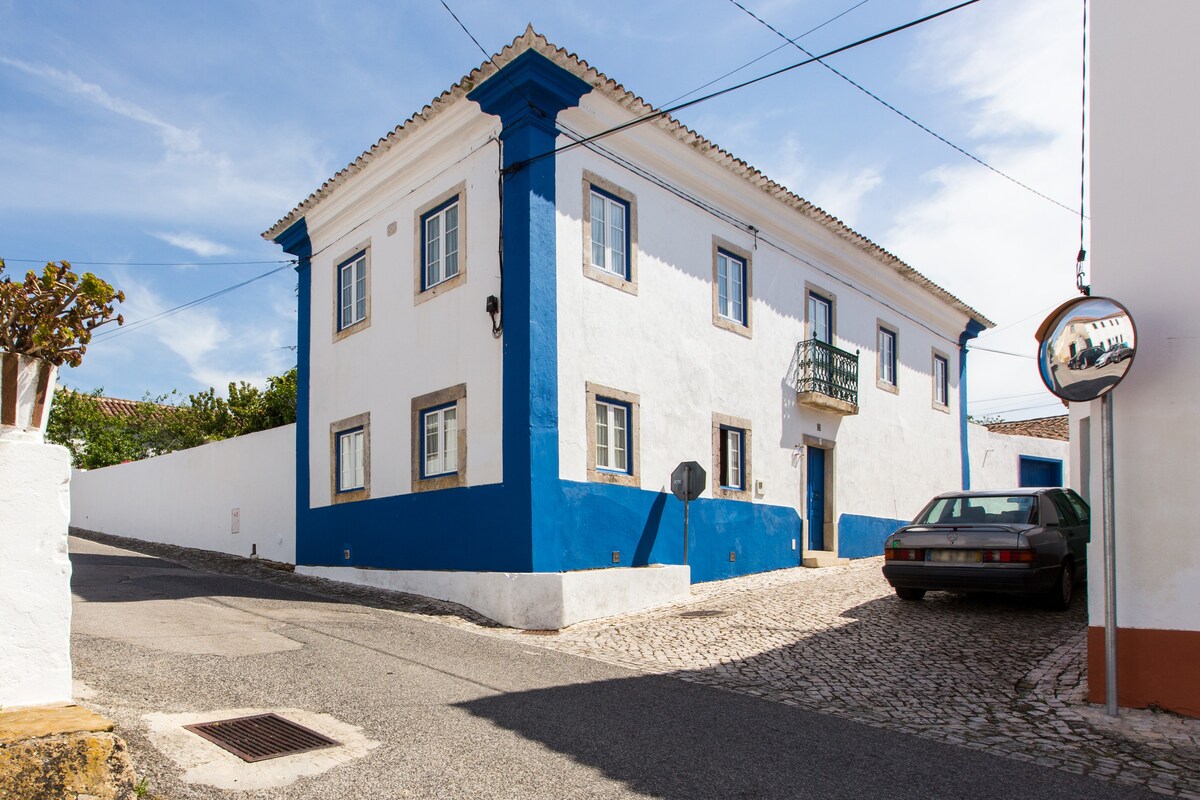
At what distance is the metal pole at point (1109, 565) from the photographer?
626 centimetres

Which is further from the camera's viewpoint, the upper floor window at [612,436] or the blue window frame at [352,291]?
the blue window frame at [352,291]

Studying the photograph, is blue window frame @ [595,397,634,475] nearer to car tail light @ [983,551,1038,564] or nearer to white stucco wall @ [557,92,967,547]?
white stucco wall @ [557,92,967,547]

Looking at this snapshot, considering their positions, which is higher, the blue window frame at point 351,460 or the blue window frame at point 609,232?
the blue window frame at point 609,232

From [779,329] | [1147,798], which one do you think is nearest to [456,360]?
[779,329]

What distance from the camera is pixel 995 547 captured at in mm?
9414

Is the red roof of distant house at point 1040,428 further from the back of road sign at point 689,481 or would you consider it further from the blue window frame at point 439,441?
the blue window frame at point 439,441

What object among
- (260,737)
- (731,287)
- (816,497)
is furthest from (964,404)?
(260,737)

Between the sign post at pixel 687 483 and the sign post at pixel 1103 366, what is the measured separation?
6.31 metres

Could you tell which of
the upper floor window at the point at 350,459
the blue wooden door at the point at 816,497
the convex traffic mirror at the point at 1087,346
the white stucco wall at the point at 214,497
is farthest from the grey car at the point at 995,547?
the white stucco wall at the point at 214,497

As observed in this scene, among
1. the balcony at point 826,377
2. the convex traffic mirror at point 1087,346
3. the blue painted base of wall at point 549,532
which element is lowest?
the blue painted base of wall at point 549,532

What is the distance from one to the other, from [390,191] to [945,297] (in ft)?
42.9

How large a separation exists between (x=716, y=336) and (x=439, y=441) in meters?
4.54

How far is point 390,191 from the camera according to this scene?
14203 millimetres

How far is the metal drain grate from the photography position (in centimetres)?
498
